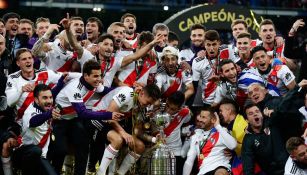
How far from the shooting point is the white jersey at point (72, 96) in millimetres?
10273

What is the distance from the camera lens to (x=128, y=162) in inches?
421

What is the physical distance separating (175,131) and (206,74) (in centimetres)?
97

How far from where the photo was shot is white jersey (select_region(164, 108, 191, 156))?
11.1m

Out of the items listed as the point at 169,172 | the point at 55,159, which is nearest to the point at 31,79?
the point at 55,159

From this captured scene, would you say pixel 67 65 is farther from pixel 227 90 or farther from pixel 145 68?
pixel 227 90

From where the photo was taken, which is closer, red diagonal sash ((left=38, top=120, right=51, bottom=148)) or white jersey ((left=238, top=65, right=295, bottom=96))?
red diagonal sash ((left=38, top=120, right=51, bottom=148))

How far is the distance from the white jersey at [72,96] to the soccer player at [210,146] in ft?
4.60

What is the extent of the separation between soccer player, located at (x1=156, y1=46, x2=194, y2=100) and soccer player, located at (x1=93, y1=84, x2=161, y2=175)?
69cm

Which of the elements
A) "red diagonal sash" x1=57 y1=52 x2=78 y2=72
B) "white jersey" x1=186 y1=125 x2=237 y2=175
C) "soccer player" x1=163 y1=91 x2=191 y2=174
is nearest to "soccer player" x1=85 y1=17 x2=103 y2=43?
"red diagonal sash" x1=57 y1=52 x2=78 y2=72

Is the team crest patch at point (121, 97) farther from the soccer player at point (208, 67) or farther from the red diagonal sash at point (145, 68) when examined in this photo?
the soccer player at point (208, 67)

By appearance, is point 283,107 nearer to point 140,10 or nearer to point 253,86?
point 253,86

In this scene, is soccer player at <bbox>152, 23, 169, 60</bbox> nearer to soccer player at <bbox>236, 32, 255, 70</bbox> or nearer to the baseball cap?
the baseball cap

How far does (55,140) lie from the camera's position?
1055 cm

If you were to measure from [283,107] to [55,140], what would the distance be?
113 inches
